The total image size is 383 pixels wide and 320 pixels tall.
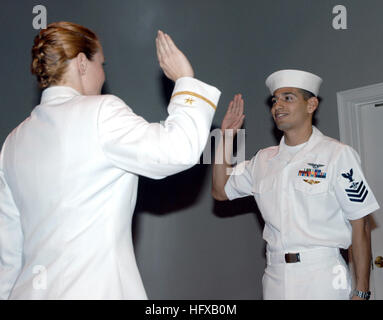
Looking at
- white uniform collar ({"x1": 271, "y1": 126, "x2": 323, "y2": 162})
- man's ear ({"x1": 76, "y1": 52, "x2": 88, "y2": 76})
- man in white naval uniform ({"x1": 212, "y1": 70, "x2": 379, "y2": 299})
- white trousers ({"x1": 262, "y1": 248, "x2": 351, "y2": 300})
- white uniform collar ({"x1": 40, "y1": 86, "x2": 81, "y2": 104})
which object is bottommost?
white trousers ({"x1": 262, "y1": 248, "x2": 351, "y2": 300})

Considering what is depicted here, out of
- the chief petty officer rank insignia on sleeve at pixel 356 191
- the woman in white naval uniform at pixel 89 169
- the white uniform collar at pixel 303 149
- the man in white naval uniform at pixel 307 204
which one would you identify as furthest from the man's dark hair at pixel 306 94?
the woman in white naval uniform at pixel 89 169

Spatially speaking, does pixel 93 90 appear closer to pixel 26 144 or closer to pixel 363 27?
pixel 26 144

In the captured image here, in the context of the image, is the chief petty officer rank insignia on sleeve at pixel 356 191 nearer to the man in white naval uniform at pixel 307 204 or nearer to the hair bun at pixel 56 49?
the man in white naval uniform at pixel 307 204

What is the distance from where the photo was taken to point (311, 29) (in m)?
2.96

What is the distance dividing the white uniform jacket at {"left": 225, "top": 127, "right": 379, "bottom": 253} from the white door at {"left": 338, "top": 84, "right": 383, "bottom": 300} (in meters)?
A: 0.64

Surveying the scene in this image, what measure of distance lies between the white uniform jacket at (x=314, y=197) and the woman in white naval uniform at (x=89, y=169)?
3.76 ft

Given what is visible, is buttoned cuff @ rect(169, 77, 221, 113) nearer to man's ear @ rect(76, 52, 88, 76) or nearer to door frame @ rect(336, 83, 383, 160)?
man's ear @ rect(76, 52, 88, 76)

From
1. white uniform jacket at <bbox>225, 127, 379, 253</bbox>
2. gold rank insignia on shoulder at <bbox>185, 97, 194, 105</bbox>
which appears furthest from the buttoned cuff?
white uniform jacket at <bbox>225, 127, 379, 253</bbox>

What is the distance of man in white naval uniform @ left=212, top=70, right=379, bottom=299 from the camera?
1930 millimetres

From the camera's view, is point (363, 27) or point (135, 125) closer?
point (135, 125)

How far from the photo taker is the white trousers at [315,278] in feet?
6.25

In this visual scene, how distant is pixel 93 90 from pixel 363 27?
211cm

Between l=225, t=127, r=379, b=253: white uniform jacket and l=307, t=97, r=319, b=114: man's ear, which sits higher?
l=307, t=97, r=319, b=114: man's ear
